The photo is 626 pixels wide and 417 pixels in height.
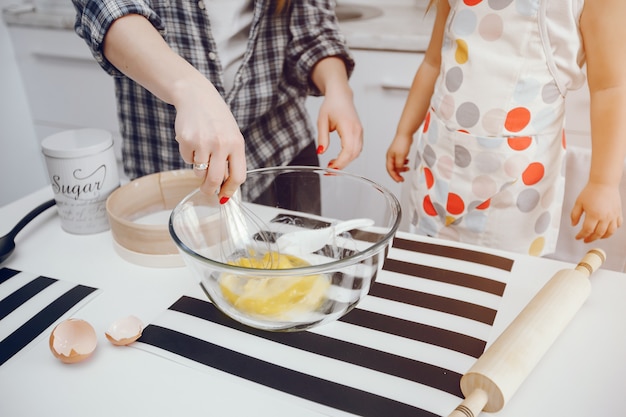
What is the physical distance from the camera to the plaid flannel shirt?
896mm

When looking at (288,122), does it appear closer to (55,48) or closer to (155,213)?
(155,213)

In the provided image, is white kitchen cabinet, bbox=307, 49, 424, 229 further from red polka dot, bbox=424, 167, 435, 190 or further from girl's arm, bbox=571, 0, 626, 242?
girl's arm, bbox=571, 0, 626, 242

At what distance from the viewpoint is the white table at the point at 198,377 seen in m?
0.47

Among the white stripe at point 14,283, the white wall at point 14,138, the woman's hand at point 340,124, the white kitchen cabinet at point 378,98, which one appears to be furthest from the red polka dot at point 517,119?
the white wall at point 14,138

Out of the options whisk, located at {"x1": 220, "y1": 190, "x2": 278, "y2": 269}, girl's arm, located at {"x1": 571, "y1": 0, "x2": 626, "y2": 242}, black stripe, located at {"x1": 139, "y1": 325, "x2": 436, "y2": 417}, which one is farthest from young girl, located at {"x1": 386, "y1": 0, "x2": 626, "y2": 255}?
black stripe, located at {"x1": 139, "y1": 325, "x2": 436, "y2": 417}

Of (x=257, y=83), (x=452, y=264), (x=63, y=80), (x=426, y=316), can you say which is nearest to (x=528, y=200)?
(x=452, y=264)

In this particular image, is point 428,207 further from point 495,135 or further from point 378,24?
point 378,24

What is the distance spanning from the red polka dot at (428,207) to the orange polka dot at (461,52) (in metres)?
0.24

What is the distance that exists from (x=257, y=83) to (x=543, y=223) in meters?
0.55

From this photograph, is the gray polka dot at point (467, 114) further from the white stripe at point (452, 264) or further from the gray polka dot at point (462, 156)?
the white stripe at point (452, 264)

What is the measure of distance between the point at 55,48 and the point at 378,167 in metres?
1.16

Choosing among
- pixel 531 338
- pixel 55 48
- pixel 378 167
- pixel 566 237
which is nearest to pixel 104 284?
pixel 531 338

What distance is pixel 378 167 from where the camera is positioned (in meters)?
1.60

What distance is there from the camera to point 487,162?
2.82ft
